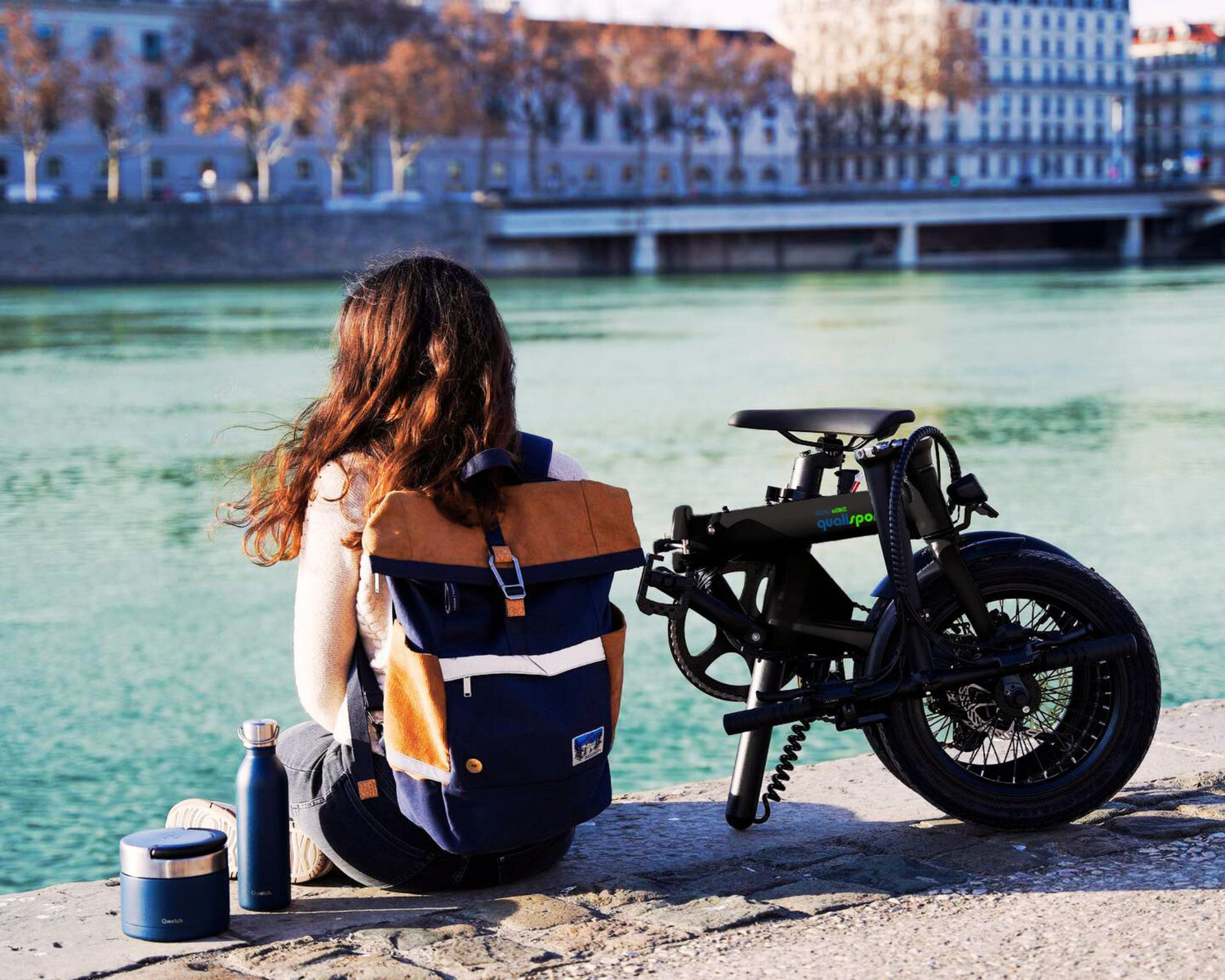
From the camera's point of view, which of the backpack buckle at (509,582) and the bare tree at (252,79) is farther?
the bare tree at (252,79)

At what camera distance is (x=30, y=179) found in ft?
223

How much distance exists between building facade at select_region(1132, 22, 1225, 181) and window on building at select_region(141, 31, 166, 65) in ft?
203

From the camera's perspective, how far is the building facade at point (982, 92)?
99625mm

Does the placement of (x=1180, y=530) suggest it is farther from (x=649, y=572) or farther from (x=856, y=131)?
(x=856, y=131)

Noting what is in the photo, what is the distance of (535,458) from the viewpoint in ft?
11.5

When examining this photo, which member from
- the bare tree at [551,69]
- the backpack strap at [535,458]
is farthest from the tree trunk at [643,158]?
the backpack strap at [535,458]

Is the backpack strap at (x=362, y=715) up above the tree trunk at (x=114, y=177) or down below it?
below

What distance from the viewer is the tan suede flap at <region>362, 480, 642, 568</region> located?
3217 millimetres

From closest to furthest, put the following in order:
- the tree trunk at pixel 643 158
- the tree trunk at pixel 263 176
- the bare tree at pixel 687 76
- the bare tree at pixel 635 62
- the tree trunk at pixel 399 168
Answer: the tree trunk at pixel 263 176, the tree trunk at pixel 399 168, the bare tree at pixel 635 62, the bare tree at pixel 687 76, the tree trunk at pixel 643 158

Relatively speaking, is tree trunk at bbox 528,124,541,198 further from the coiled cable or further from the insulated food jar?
the insulated food jar

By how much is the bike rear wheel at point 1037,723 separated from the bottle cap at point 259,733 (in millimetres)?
1175

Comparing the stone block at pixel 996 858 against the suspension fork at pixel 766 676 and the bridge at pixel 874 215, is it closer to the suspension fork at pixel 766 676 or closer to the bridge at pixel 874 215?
the suspension fork at pixel 766 676

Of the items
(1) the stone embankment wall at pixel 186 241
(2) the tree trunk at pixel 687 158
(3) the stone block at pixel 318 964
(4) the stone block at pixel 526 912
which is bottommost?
(4) the stone block at pixel 526 912

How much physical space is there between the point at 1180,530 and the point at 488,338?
26.2ft
